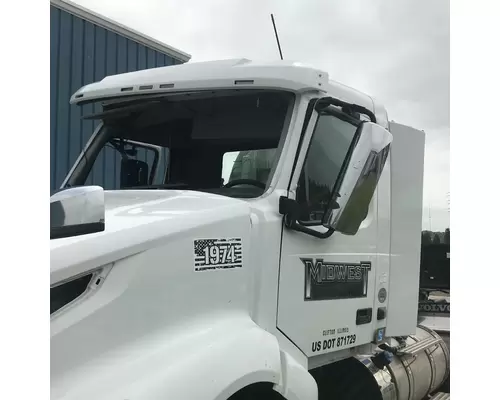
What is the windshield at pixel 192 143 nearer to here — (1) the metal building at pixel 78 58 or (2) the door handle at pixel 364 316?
(1) the metal building at pixel 78 58

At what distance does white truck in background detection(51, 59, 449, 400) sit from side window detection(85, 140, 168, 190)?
0.04 ft

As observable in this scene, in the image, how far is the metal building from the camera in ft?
8.83

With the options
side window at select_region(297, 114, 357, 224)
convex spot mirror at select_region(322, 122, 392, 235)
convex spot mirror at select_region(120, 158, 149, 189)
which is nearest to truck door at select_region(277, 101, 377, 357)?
side window at select_region(297, 114, 357, 224)

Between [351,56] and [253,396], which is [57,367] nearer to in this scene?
[253,396]

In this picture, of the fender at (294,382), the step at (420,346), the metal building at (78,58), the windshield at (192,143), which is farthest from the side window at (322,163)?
the step at (420,346)

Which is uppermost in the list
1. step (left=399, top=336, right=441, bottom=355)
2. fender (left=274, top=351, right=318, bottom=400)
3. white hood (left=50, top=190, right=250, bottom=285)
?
white hood (left=50, top=190, right=250, bottom=285)

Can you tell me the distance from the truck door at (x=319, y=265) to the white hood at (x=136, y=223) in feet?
0.99

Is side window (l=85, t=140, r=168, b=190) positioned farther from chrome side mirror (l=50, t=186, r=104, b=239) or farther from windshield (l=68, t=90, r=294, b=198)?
chrome side mirror (l=50, t=186, r=104, b=239)

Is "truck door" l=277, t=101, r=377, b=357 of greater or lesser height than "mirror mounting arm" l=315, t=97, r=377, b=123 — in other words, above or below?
below

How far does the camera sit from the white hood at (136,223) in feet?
5.00

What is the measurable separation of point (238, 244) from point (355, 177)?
1.75 ft

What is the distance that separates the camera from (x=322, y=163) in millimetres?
2346

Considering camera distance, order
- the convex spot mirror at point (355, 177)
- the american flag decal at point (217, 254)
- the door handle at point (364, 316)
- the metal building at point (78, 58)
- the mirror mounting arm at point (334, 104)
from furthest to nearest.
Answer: the metal building at point (78, 58), the door handle at point (364, 316), the mirror mounting arm at point (334, 104), the convex spot mirror at point (355, 177), the american flag decal at point (217, 254)
